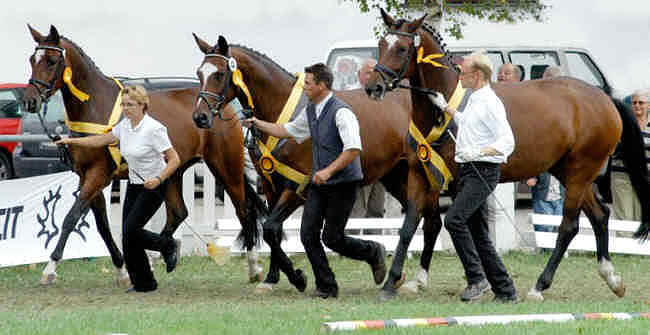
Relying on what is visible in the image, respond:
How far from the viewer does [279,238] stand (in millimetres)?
9492

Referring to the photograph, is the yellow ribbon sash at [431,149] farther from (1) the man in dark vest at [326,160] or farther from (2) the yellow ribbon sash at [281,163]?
(2) the yellow ribbon sash at [281,163]

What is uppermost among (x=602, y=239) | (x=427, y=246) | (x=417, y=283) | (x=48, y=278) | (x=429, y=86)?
(x=429, y=86)

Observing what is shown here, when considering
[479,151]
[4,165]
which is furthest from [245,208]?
[4,165]

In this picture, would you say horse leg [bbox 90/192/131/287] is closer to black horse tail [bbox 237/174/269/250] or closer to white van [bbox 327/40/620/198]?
black horse tail [bbox 237/174/269/250]

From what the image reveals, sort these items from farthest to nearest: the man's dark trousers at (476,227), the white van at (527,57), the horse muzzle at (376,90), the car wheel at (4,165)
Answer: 1. the car wheel at (4,165)
2. the white van at (527,57)
3. the horse muzzle at (376,90)
4. the man's dark trousers at (476,227)

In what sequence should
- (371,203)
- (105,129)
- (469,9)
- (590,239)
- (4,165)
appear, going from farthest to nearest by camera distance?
1. (469,9)
2. (4,165)
3. (371,203)
4. (590,239)
5. (105,129)

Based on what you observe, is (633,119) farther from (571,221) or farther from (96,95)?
(96,95)

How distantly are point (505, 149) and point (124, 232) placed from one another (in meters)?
3.27

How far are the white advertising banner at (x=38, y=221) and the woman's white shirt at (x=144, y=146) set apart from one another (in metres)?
2.39

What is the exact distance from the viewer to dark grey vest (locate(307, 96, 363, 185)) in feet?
28.6

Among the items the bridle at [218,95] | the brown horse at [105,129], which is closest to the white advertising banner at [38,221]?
the brown horse at [105,129]

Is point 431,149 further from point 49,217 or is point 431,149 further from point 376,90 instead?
point 49,217

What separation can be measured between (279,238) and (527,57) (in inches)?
319

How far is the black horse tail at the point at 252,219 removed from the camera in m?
10.7
